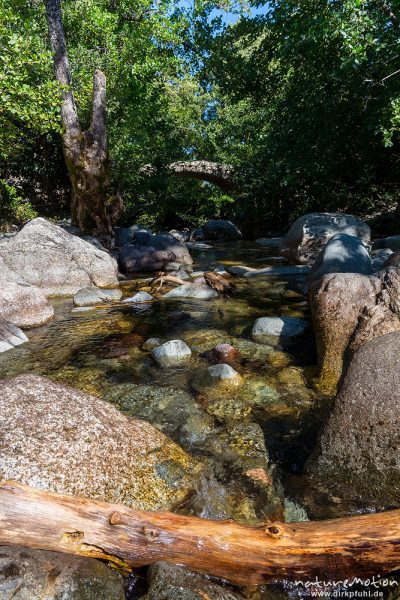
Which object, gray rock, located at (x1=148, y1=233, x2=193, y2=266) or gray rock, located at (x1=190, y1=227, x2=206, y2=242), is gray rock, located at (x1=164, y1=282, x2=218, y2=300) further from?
gray rock, located at (x1=190, y1=227, x2=206, y2=242)

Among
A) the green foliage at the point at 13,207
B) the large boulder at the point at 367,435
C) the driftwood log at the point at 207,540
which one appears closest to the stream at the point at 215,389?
the large boulder at the point at 367,435

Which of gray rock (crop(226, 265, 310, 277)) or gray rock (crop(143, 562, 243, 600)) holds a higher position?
gray rock (crop(226, 265, 310, 277))

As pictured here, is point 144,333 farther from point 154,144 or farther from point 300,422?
point 154,144

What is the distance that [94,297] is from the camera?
26.4 feet

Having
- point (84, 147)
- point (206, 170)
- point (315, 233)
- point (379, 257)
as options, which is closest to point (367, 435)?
point (379, 257)

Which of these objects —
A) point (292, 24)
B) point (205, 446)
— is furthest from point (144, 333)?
point (292, 24)

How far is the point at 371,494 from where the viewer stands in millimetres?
2803

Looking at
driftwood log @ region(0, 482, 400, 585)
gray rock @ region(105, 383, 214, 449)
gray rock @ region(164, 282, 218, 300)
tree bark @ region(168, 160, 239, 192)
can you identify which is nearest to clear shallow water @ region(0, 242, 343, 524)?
gray rock @ region(105, 383, 214, 449)

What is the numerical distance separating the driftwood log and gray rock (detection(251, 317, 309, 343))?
350 centimetres

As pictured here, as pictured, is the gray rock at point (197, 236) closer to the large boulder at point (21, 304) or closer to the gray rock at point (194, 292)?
the gray rock at point (194, 292)

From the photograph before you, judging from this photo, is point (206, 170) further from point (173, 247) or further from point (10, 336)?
point (10, 336)

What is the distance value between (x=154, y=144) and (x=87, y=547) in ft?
51.2

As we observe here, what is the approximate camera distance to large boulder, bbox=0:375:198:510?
8.41 ft

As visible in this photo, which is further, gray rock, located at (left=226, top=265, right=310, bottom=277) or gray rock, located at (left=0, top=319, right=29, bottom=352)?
gray rock, located at (left=226, top=265, right=310, bottom=277)
